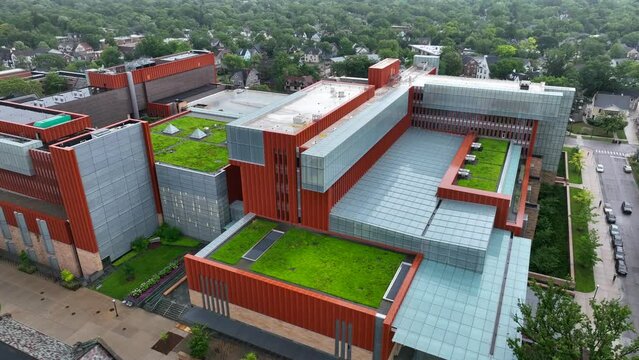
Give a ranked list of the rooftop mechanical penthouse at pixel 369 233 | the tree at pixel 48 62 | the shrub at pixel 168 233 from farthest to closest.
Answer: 1. the tree at pixel 48 62
2. the shrub at pixel 168 233
3. the rooftop mechanical penthouse at pixel 369 233

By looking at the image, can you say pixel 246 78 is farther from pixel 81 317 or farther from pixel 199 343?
pixel 199 343

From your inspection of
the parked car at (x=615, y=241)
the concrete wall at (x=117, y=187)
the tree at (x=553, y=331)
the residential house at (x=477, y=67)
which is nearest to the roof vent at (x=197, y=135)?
the concrete wall at (x=117, y=187)

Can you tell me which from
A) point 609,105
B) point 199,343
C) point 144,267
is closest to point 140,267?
point 144,267

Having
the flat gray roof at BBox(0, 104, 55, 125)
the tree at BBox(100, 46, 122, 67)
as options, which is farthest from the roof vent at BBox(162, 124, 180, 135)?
the tree at BBox(100, 46, 122, 67)

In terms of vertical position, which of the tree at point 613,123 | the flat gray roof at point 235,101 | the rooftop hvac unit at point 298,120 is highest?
the rooftop hvac unit at point 298,120

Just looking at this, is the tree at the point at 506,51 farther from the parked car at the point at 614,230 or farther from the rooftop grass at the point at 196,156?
the rooftop grass at the point at 196,156

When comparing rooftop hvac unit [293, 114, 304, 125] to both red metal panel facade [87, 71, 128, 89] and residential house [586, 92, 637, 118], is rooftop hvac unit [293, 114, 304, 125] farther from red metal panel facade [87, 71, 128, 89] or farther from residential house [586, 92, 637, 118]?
residential house [586, 92, 637, 118]
